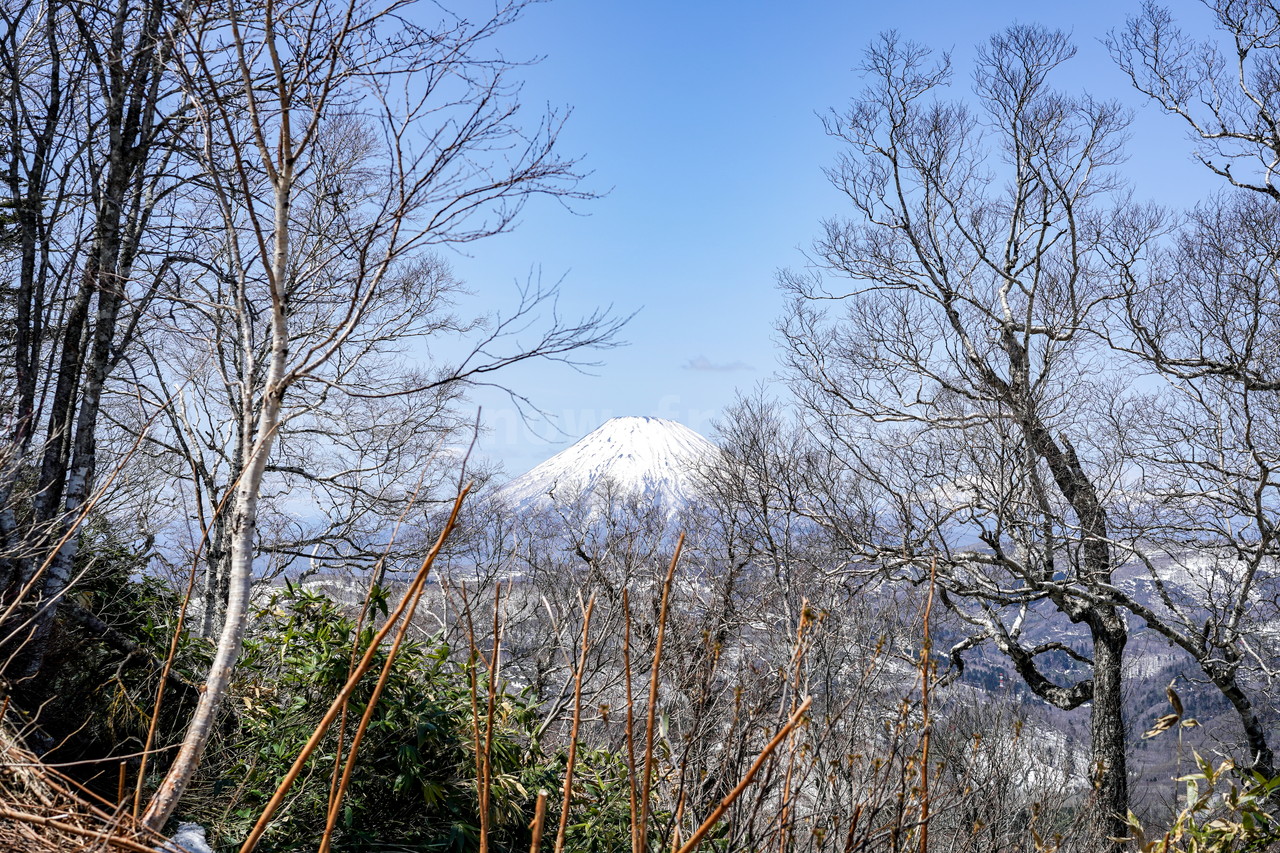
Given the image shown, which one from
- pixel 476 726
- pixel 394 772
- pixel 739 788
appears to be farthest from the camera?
pixel 394 772

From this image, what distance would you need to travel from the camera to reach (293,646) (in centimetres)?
387

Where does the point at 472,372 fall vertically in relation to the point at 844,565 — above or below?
below

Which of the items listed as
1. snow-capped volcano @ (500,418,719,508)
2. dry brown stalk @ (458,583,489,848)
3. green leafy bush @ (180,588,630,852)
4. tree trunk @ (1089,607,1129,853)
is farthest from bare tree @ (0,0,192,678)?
snow-capped volcano @ (500,418,719,508)

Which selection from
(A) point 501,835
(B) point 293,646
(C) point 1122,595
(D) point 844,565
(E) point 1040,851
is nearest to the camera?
(E) point 1040,851

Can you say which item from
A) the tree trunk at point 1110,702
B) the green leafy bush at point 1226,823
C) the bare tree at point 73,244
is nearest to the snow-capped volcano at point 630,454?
the tree trunk at point 1110,702

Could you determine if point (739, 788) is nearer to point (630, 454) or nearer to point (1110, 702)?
point (1110, 702)

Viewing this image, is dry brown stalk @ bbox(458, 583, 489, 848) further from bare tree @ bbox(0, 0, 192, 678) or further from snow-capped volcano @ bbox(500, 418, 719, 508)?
snow-capped volcano @ bbox(500, 418, 719, 508)

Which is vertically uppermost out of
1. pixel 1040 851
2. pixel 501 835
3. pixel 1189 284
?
pixel 1189 284

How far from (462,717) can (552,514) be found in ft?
43.7

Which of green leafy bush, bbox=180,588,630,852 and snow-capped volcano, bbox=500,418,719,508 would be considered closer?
green leafy bush, bbox=180,588,630,852

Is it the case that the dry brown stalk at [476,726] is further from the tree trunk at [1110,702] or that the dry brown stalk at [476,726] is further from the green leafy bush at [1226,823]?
the tree trunk at [1110,702]

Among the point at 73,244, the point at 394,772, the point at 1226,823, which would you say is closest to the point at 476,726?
the point at 1226,823

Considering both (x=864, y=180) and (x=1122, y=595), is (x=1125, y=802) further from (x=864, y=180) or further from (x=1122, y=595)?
(x=864, y=180)

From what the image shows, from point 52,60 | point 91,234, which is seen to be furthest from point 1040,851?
point 52,60
